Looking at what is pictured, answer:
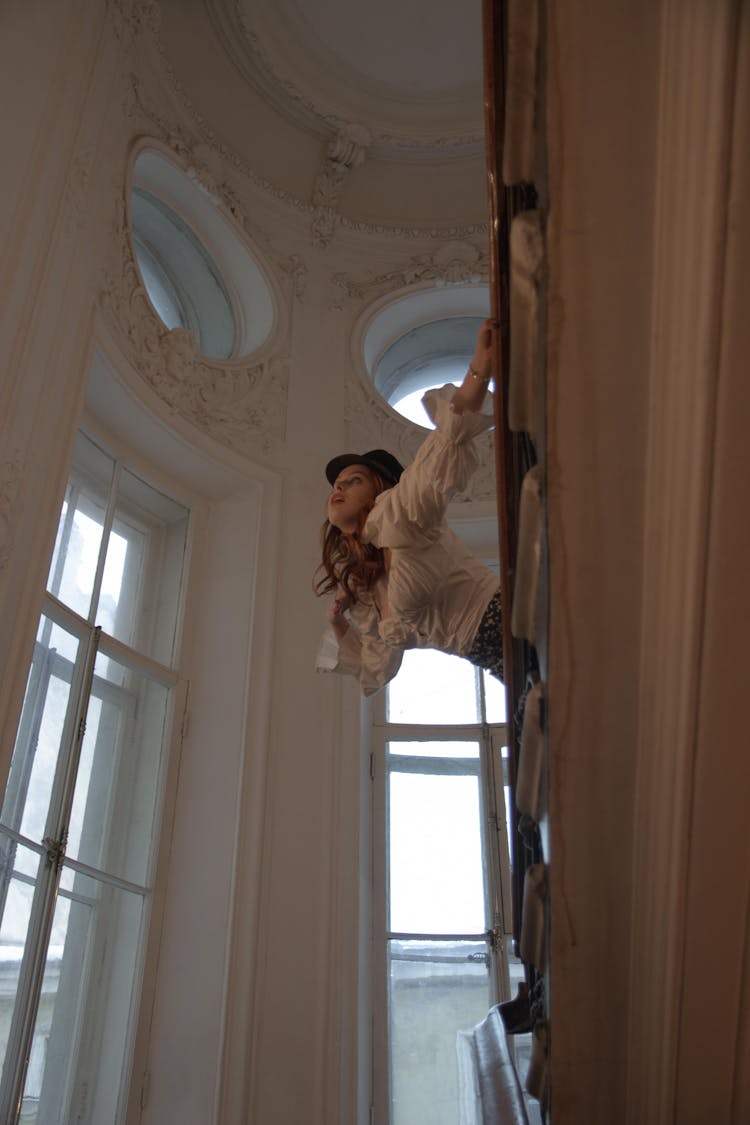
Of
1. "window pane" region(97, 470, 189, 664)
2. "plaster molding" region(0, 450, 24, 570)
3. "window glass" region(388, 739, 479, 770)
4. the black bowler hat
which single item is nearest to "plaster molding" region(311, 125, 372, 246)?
"window pane" region(97, 470, 189, 664)

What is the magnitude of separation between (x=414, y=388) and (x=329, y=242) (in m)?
1.02

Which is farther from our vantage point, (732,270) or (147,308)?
(147,308)

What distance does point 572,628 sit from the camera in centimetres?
121

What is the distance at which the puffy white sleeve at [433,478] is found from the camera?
78.5 inches

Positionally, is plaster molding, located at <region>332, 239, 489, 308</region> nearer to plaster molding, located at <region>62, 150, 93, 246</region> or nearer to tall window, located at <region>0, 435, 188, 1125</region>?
tall window, located at <region>0, 435, 188, 1125</region>

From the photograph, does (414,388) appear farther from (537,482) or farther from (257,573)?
(537,482)

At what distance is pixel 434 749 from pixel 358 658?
2.35 metres

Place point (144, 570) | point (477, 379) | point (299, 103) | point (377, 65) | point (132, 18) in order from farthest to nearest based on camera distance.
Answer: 1. point (377, 65)
2. point (299, 103)
3. point (132, 18)
4. point (144, 570)
5. point (477, 379)

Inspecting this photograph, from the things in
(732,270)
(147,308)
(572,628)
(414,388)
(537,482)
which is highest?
(414,388)

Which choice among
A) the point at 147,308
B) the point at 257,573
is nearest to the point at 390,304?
the point at 147,308

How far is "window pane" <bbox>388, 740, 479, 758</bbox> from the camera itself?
195 inches

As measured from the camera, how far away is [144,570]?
475cm

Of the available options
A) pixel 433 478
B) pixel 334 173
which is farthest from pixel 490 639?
pixel 334 173

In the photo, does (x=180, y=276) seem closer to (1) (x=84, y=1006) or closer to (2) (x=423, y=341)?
(2) (x=423, y=341)
